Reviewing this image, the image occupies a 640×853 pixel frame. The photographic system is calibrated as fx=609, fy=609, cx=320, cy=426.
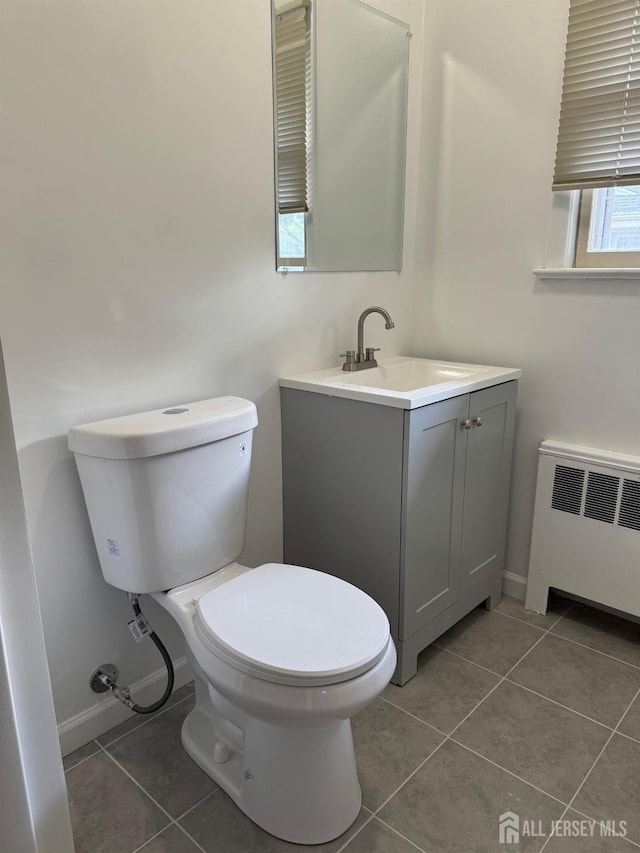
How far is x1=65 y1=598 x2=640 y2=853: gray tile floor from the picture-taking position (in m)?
1.29

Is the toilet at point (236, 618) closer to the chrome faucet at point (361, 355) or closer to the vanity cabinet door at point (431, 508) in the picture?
the vanity cabinet door at point (431, 508)

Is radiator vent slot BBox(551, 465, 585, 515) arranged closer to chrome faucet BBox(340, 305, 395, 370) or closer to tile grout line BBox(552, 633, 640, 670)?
tile grout line BBox(552, 633, 640, 670)

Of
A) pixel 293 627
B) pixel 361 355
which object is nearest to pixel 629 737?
pixel 293 627

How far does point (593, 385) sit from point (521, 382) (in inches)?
9.4

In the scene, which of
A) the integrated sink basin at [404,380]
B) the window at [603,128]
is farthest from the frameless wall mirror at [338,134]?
the window at [603,128]

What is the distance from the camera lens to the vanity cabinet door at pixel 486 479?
1.87 metres

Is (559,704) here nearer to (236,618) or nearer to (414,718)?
(414,718)

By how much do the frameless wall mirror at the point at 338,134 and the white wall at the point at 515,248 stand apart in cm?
16

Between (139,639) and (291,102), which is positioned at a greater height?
(291,102)

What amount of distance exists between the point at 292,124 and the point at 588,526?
5.04 feet

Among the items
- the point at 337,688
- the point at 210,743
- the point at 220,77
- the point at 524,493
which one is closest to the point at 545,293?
the point at 524,493

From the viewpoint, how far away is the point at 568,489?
1.98 m

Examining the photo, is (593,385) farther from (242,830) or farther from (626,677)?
(242,830)

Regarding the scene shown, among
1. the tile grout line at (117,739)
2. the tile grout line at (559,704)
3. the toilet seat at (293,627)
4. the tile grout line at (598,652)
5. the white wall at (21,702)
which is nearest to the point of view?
the white wall at (21,702)
